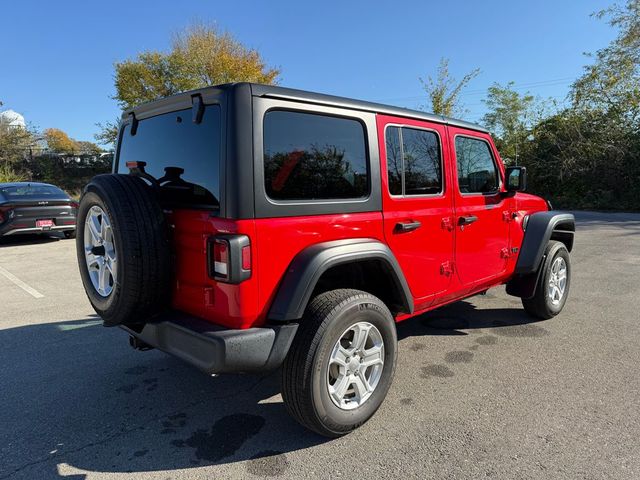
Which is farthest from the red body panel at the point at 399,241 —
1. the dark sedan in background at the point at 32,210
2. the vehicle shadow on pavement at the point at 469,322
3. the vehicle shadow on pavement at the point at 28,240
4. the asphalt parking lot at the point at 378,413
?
the vehicle shadow on pavement at the point at 28,240

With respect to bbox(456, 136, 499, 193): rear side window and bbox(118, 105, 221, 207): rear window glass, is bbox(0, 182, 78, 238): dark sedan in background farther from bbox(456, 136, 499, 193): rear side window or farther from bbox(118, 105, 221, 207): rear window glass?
bbox(456, 136, 499, 193): rear side window

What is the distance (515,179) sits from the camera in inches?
157

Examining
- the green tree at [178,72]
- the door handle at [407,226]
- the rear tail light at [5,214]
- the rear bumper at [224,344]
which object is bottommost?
the rear bumper at [224,344]

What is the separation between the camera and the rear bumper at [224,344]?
216 cm

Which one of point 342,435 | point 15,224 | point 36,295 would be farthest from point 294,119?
point 15,224

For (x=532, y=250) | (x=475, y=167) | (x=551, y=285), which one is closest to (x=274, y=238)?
(x=475, y=167)

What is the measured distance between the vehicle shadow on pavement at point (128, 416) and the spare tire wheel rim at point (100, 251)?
86cm

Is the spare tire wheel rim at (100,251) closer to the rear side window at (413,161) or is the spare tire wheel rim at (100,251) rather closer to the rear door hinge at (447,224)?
the rear side window at (413,161)

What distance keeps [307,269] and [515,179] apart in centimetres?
260

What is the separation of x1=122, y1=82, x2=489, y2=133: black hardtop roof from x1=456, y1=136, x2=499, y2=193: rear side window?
11.9 inches

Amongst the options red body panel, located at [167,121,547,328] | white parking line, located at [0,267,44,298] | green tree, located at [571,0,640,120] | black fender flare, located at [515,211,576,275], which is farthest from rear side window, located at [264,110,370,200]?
green tree, located at [571,0,640,120]

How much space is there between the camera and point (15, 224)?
9031 mm

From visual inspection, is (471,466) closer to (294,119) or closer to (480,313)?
(294,119)

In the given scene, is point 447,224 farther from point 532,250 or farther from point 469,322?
point 469,322
